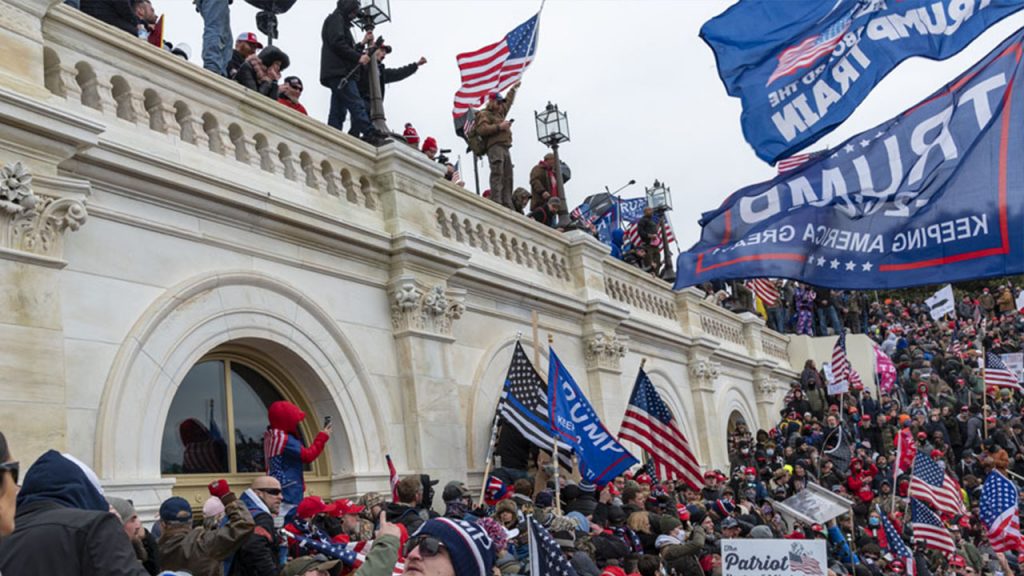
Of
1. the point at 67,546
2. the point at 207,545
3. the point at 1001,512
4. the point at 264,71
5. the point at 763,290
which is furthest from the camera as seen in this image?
the point at 763,290

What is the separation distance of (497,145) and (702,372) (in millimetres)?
7010

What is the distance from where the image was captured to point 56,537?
286cm

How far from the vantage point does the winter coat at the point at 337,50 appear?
12.3 m

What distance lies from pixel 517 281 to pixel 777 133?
5.26 m

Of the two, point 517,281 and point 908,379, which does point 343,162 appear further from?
point 908,379

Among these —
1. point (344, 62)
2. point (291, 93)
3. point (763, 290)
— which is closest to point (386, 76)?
point (344, 62)

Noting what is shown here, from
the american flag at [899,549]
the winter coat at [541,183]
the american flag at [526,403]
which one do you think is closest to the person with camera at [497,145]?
the winter coat at [541,183]

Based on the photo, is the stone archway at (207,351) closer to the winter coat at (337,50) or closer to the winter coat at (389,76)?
the winter coat at (337,50)

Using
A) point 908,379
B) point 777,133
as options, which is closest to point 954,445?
point 908,379

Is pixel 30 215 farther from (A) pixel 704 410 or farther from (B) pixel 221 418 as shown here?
(A) pixel 704 410

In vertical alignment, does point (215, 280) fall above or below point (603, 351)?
above

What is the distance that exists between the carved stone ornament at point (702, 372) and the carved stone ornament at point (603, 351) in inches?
161

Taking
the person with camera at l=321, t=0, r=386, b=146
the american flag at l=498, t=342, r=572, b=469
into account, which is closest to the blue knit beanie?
the american flag at l=498, t=342, r=572, b=469

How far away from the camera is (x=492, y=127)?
51.6 feet
